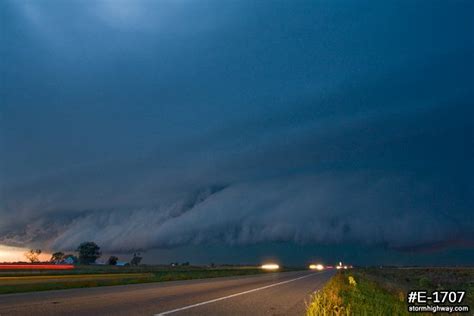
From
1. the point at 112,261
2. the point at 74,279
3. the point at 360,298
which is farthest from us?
the point at 112,261

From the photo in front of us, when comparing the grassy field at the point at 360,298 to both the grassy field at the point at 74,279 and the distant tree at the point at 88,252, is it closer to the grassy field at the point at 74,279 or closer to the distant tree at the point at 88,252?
the grassy field at the point at 74,279

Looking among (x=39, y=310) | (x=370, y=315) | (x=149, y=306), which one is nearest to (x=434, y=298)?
(x=370, y=315)

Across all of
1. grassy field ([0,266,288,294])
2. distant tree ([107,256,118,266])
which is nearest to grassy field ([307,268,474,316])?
grassy field ([0,266,288,294])

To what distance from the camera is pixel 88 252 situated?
181000mm

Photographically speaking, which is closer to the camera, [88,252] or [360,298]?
[360,298]

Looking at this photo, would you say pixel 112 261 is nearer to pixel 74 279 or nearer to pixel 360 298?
pixel 74 279

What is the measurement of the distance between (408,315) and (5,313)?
40.6 feet

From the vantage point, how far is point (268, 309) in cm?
1789

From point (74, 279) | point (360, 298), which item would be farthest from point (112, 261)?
point (360, 298)

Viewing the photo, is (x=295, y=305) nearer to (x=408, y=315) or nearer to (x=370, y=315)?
(x=408, y=315)

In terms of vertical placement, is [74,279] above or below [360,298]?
above

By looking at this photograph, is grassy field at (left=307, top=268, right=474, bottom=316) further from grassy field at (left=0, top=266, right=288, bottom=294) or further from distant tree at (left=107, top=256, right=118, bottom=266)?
distant tree at (left=107, top=256, right=118, bottom=266)

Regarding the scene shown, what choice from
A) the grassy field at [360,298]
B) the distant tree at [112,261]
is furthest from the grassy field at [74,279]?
the distant tree at [112,261]

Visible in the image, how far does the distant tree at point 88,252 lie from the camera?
591ft
